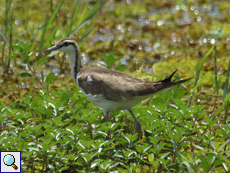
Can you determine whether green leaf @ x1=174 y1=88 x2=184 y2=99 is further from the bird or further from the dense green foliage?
the bird

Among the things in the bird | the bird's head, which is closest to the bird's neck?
the bird's head

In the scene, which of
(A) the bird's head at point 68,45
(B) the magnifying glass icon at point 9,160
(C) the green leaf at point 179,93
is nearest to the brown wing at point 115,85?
(A) the bird's head at point 68,45

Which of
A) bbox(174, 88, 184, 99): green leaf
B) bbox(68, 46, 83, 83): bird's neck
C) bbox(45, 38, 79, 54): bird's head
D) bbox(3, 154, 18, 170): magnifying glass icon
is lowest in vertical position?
bbox(3, 154, 18, 170): magnifying glass icon

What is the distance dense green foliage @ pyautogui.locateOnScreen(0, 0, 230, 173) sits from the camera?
10.5 ft

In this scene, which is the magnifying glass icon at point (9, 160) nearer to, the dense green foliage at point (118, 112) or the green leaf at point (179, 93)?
the dense green foliage at point (118, 112)

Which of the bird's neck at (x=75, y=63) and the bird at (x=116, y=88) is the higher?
the bird's neck at (x=75, y=63)

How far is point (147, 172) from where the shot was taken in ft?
10.9

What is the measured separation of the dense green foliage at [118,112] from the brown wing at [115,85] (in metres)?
0.26

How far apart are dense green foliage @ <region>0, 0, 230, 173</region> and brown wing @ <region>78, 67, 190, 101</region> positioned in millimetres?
259

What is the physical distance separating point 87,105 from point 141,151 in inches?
A: 46.0

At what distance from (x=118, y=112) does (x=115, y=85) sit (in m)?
0.40

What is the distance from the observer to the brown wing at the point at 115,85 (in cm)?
351

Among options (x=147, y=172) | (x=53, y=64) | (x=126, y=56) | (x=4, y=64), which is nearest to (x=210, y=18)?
(x=126, y=56)

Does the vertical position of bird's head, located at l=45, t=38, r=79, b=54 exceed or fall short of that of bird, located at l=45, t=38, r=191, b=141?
it exceeds it
